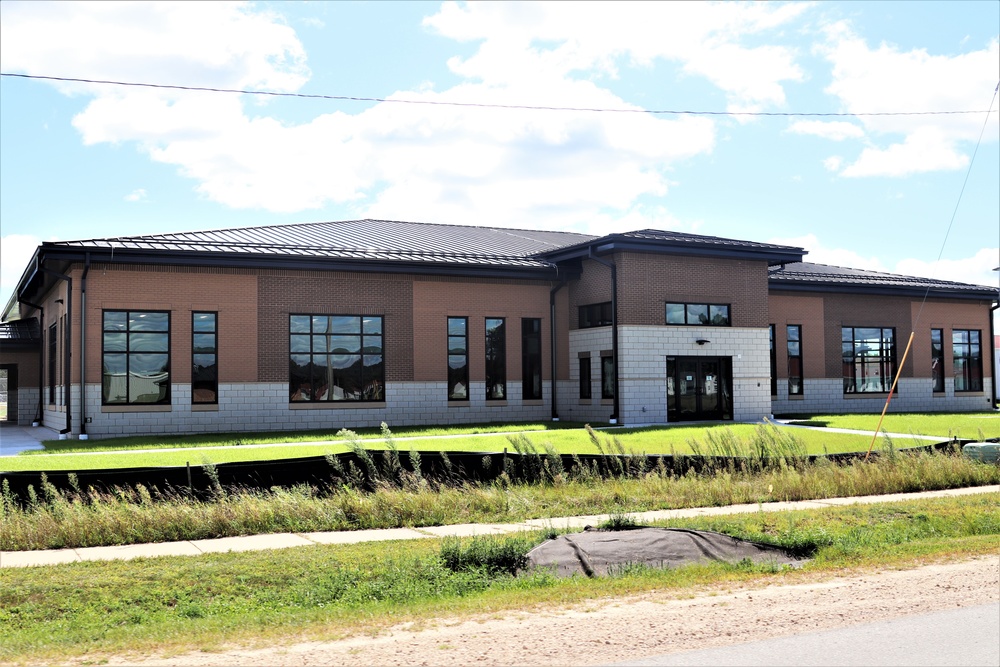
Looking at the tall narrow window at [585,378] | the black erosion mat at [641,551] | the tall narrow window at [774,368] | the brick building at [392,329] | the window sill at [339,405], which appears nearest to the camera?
the black erosion mat at [641,551]

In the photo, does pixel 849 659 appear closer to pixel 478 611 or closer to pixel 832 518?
pixel 478 611

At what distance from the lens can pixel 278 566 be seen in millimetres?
9602

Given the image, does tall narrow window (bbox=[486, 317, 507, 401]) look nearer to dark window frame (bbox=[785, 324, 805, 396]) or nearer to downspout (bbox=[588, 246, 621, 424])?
downspout (bbox=[588, 246, 621, 424])

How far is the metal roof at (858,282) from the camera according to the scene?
37406 millimetres

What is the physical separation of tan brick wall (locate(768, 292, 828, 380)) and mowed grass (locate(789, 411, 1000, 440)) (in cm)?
319

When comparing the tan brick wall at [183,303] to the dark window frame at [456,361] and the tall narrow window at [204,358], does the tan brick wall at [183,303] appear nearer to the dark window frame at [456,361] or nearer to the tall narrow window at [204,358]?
the tall narrow window at [204,358]

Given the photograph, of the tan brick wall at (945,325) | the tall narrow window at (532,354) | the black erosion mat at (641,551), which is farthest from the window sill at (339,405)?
the tan brick wall at (945,325)

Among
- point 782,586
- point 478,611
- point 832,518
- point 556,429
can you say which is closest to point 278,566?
point 478,611

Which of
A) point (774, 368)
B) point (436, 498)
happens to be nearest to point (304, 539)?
point (436, 498)

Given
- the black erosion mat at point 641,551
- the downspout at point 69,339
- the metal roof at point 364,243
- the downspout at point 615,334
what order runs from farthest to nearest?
the downspout at point 615,334, the metal roof at point 364,243, the downspout at point 69,339, the black erosion mat at point 641,551

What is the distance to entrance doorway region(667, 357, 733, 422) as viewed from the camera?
1241 inches

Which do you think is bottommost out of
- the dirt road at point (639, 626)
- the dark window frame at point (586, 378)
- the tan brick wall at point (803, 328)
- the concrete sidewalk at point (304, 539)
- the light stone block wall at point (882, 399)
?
the concrete sidewalk at point (304, 539)

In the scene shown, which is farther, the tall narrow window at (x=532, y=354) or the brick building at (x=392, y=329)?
the tall narrow window at (x=532, y=354)

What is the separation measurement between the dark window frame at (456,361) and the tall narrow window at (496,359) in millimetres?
762
